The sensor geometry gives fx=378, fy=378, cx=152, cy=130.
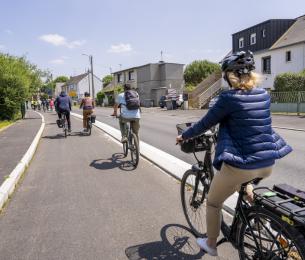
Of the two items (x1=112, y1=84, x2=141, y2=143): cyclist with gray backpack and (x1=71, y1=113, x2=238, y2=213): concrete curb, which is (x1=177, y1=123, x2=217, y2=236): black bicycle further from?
(x1=112, y1=84, x2=141, y2=143): cyclist with gray backpack

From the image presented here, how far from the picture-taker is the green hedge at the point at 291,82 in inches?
1115

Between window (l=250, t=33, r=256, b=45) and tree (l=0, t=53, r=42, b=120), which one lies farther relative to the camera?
window (l=250, t=33, r=256, b=45)

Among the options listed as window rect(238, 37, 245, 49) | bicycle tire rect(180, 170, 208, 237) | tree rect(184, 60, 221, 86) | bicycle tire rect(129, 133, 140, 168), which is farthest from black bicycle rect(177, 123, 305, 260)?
tree rect(184, 60, 221, 86)

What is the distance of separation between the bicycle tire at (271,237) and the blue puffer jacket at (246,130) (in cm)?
41

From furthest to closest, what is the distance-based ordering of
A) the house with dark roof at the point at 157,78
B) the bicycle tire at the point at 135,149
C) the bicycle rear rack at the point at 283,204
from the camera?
the house with dark roof at the point at 157,78, the bicycle tire at the point at 135,149, the bicycle rear rack at the point at 283,204

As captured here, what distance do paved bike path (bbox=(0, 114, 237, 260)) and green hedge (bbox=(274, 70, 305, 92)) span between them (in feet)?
75.3

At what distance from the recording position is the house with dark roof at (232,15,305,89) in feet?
110

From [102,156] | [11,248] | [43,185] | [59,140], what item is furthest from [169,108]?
[11,248]

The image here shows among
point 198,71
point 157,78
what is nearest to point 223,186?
point 157,78

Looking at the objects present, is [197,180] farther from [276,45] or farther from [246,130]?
[276,45]

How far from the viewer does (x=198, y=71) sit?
231 ft

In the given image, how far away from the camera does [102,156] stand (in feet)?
33.3

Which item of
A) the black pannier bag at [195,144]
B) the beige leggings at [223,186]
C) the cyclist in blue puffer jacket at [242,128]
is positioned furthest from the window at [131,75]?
the cyclist in blue puffer jacket at [242,128]

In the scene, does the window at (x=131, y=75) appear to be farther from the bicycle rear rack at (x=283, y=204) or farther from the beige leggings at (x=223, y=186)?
the bicycle rear rack at (x=283, y=204)
